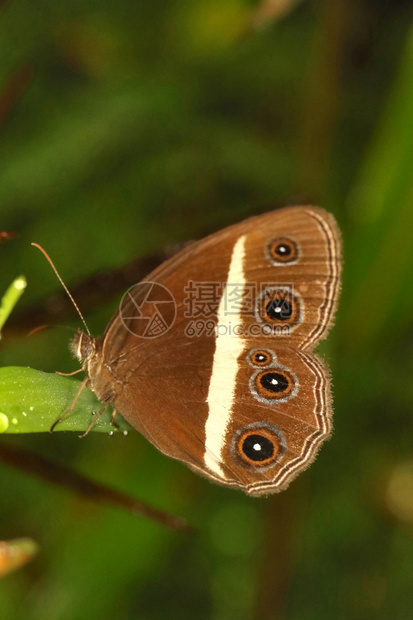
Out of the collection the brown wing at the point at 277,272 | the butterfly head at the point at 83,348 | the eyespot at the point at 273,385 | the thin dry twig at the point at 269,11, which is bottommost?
the eyespot at the point at 273,385

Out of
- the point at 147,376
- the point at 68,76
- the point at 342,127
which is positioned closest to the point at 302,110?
the point at 342,127

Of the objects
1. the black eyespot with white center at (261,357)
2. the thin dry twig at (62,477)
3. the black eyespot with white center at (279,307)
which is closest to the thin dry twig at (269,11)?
the black eyespot with white center at (279,307)

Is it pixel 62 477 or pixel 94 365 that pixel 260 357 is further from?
pixel 62 477

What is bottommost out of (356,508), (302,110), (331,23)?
(356,508)

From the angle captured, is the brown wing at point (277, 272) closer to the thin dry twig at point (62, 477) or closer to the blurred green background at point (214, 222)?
the thin dry twig at point (62, 477)

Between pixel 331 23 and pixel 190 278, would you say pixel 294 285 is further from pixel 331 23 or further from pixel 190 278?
pixel 331 23

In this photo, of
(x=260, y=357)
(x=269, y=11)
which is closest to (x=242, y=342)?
(x=260, y=357)

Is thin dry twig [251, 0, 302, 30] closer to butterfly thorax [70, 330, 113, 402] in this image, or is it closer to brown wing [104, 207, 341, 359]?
brown wing [104, 207, 341, 359]
